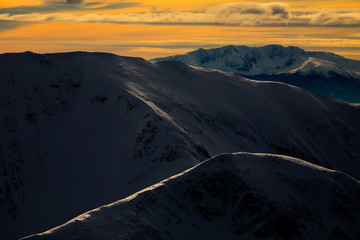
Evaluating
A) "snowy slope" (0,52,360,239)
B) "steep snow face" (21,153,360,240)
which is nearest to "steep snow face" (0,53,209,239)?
"snowy slope" (0,52,360,239)

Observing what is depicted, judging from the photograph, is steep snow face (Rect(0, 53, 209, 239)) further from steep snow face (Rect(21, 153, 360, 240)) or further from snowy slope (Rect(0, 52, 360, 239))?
steep snow face (Rect(21, 153, 360, 240))

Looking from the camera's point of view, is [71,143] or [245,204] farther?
[71,143]

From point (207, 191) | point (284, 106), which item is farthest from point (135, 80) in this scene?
point (207, 191)

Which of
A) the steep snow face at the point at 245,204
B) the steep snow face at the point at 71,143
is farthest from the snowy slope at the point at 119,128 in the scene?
the steep snow face at the point at 245,204

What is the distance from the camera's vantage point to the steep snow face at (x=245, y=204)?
43531mm

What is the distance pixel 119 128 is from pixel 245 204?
53775 millimetres

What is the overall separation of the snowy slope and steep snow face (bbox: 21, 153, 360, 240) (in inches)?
1036

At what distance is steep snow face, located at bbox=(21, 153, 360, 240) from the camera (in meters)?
43.5

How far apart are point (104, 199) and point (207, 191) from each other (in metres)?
35.7

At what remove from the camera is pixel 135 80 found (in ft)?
386

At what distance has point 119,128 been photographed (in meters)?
95.5

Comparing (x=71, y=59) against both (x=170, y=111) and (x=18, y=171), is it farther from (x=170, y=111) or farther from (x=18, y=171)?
(x=18, y=171)

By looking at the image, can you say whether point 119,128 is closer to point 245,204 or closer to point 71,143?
point 71,143

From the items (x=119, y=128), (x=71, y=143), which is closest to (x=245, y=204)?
(x=119, y=128)
